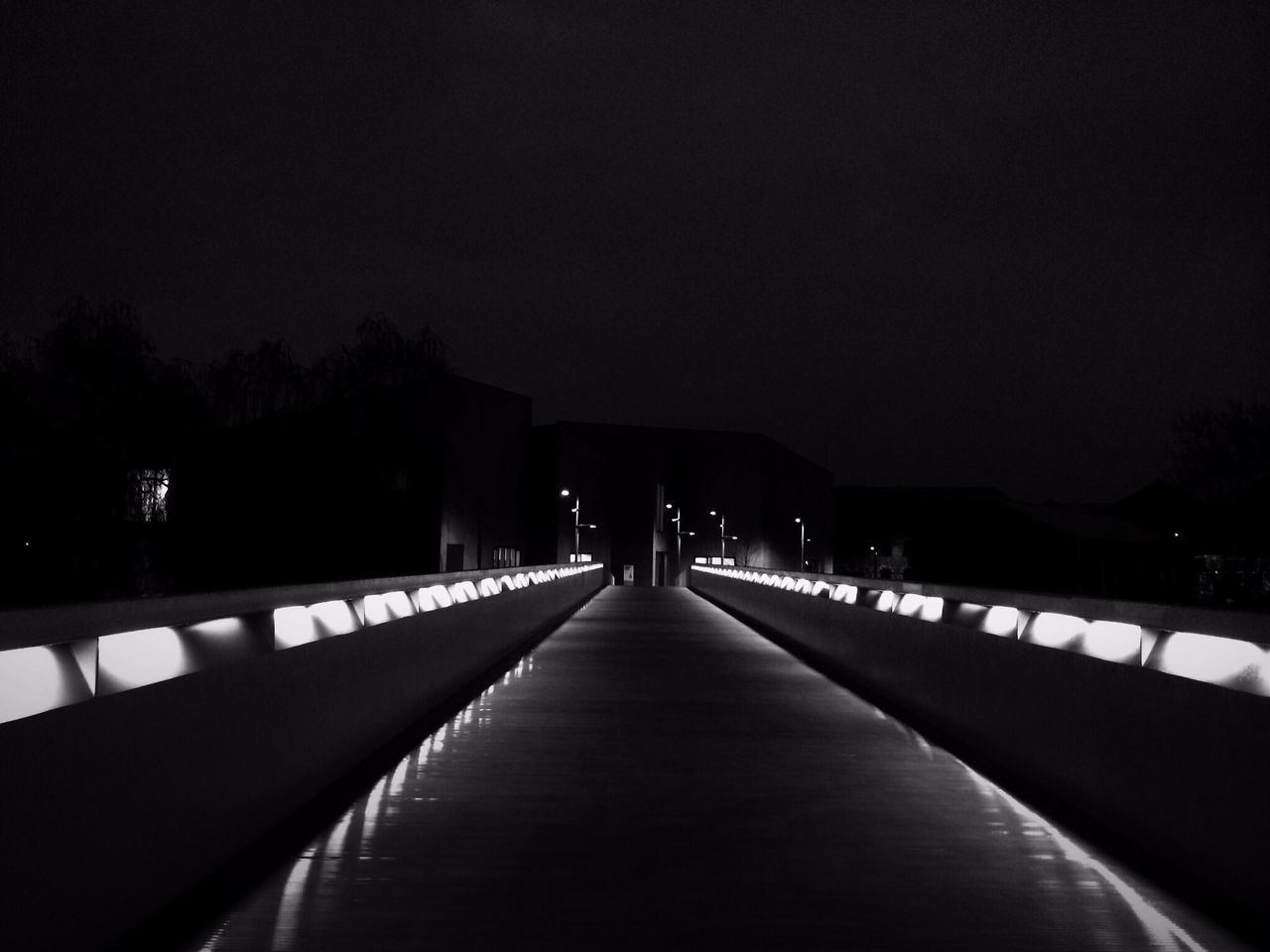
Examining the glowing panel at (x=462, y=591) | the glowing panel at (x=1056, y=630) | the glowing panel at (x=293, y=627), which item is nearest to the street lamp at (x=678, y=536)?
the glowing panel at (x=462, y=591)

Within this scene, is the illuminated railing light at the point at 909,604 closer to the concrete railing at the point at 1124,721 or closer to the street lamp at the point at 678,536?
the concrete railing at the point at 1124,721

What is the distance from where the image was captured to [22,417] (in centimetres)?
6988

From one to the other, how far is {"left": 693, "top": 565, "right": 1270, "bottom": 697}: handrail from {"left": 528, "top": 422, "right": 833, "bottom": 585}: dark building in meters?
111

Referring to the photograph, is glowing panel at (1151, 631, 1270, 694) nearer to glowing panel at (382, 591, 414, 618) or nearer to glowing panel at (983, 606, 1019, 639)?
glowing panel at (983, 606, 1019, 639)

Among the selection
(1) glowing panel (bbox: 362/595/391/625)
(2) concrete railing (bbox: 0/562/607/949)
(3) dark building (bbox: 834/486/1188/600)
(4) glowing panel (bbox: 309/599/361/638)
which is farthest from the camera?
Result: (3) dark building (bbox: 834/486/1188/600)

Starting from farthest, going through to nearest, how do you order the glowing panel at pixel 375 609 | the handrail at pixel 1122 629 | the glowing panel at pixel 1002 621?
the glowing panel at pixel 375 609 → the glowing panel at pixel 1002 621 → the handrail at pixel 1122 629

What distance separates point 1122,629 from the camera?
35.7ft

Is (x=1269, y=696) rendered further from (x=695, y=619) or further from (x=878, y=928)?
(x=695, y=619)

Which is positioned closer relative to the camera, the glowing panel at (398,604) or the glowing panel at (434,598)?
the glowing panel at (398,604)

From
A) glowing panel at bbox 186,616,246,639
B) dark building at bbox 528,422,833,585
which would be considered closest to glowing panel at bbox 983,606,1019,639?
glowing panel at bbox 186,616,246,639

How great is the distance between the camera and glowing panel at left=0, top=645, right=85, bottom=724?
587 cm

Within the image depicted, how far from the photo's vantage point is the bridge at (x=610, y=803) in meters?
6.48

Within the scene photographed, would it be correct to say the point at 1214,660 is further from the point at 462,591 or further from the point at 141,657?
the point at 462,591

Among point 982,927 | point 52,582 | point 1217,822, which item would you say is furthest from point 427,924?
point 52,582
